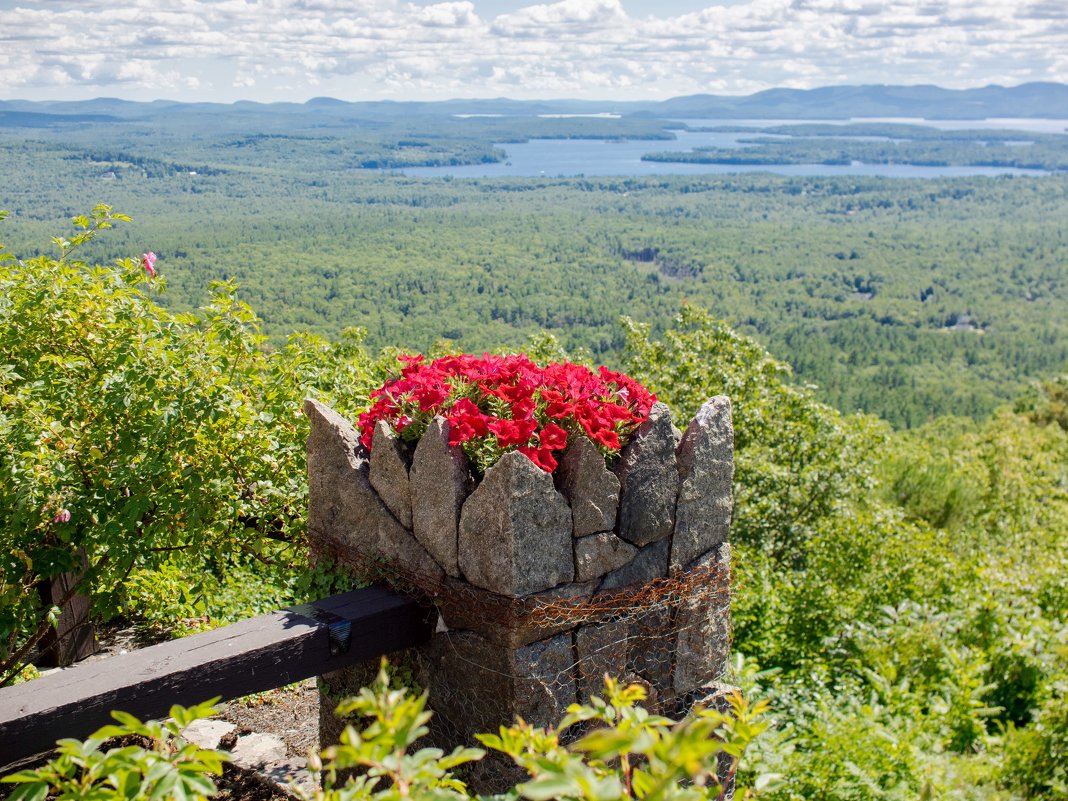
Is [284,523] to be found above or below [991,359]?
above

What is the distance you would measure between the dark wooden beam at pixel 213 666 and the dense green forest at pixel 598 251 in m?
33.0

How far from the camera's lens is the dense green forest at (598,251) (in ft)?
231

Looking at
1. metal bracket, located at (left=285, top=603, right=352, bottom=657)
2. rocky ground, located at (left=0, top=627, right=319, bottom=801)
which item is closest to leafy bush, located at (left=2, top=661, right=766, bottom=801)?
metal bracket, located at (left=285, top=603, right=352, bottom=657)

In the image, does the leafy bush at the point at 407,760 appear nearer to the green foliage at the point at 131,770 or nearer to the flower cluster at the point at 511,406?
the green foliage at the point at 131,770

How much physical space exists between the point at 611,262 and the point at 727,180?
291 feet

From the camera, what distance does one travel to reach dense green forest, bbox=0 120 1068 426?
70.3 m

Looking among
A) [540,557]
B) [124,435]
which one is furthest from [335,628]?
[124,435]

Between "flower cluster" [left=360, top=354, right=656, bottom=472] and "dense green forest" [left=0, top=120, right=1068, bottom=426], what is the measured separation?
108 feet

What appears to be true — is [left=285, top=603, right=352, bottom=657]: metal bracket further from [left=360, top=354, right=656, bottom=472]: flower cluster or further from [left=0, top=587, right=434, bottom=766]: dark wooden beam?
[left=360, top=354, right=656, bottom=472]: flower cluster

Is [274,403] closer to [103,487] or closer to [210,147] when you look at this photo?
[103,487]

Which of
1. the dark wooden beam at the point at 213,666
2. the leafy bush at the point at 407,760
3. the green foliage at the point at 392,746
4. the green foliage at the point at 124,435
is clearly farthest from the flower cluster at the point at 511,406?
the green foliage at the point at 392,746

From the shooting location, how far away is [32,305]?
12.3 feet

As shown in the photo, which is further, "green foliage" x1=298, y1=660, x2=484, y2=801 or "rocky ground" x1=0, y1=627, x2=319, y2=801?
"rocky ground" x1=0, y1=627, x2=319, y2=801

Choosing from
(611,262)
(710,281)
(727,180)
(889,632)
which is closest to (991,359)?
(710,281)
